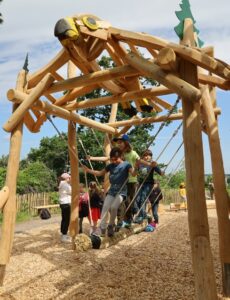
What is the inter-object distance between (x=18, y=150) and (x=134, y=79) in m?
2.00

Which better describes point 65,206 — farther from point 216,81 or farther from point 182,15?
point 182,15

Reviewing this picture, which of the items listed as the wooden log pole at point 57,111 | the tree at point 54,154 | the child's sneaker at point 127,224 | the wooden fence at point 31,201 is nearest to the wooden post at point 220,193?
the wooden log pole at point 57,111

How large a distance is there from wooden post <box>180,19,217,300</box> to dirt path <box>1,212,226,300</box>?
35.8 inches

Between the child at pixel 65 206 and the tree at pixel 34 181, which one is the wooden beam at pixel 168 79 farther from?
the tree at pixel 34 181

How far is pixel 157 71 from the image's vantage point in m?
3.37

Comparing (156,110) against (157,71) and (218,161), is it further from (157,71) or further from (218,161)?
(157,71)

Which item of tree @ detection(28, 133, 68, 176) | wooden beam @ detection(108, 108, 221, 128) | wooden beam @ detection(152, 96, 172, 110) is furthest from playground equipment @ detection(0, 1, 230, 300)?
tree @ detection(28, 133, 68, 176)

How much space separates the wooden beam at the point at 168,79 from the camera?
3156 millimetres

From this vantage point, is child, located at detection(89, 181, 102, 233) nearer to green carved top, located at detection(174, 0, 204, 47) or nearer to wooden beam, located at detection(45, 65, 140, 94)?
wooden beam, located at detection(45, 65, 140, 94)

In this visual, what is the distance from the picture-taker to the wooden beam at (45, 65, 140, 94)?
3990mm

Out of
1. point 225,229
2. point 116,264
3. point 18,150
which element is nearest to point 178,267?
point 116,264

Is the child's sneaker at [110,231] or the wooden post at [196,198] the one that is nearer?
the wooden post at [196,198]

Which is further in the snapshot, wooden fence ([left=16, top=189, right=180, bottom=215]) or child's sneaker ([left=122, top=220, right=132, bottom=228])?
wooden fence ([left=16, top=189, right=180, bottom=215])

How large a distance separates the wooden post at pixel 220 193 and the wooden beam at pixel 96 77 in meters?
0.93
